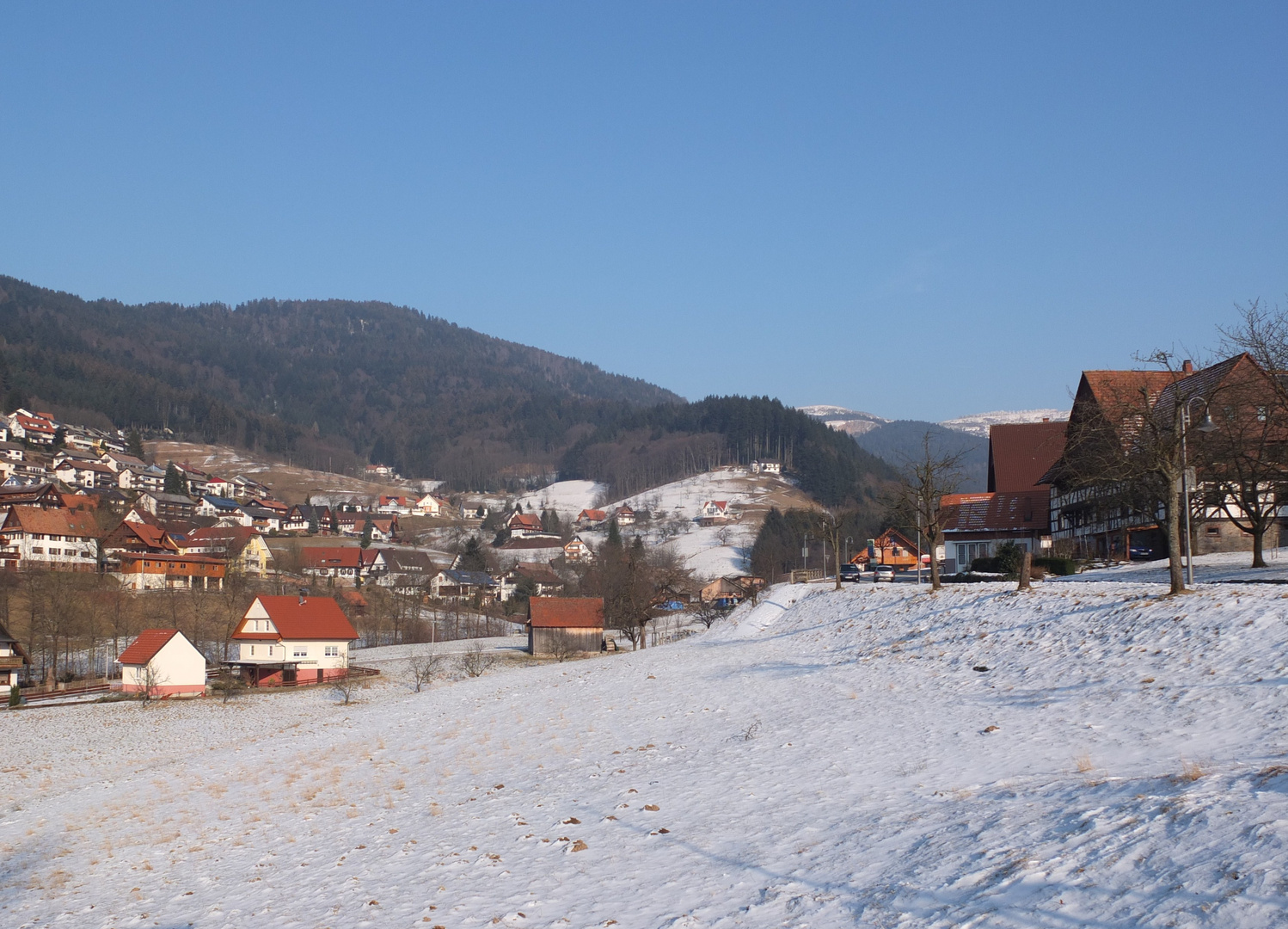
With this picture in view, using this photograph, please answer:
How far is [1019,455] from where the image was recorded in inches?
2805

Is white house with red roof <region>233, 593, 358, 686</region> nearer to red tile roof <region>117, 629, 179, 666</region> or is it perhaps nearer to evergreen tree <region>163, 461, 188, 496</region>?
red tile roof <region>117, 629, 179, 666</region>

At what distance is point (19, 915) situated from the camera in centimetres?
1380

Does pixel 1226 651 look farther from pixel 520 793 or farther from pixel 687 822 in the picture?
pixel 520 793

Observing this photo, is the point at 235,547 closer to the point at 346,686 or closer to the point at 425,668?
the point at 425,668

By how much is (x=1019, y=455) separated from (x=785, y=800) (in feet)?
207

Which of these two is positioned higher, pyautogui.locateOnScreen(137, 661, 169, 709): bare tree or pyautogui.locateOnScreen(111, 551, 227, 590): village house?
pyautogui.locateOnScreen(111, 551, 227, 590): village house

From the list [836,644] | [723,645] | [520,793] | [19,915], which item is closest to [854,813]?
[520,793]

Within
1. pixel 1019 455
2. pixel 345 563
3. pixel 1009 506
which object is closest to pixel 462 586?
pixel 345 563

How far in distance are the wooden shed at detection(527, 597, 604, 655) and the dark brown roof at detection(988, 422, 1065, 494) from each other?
32.9 meters

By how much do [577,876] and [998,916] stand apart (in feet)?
17.8

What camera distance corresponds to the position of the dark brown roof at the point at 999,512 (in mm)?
63625

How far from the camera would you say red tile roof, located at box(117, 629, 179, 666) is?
5206cm

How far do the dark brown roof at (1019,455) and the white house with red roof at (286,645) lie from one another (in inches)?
1906

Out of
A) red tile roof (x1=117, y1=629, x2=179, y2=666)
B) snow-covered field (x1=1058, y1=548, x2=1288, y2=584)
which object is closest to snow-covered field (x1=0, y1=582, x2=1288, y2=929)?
snow-covered field (x1=1058, y1=548, x2=1288, y2=584)
